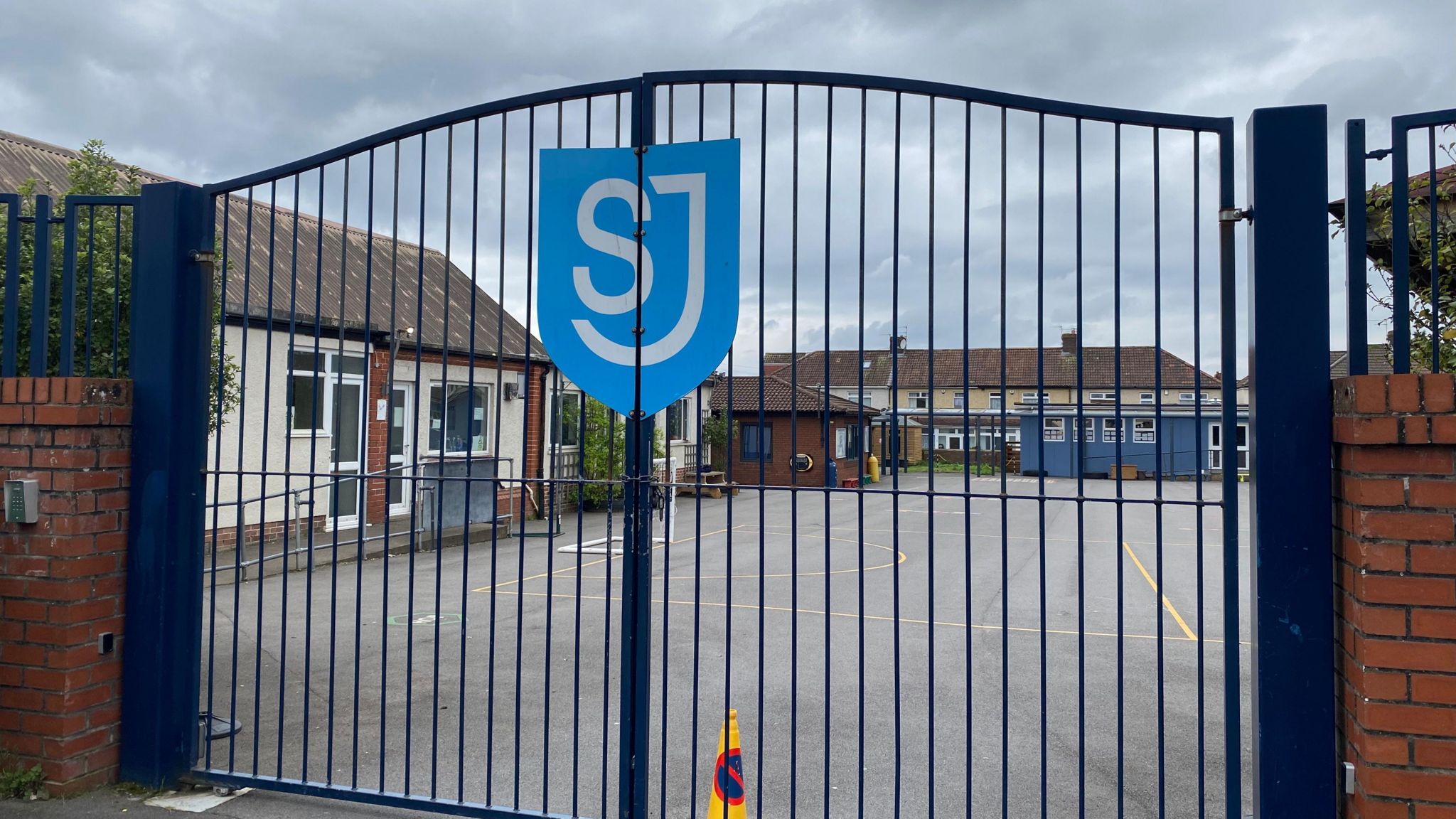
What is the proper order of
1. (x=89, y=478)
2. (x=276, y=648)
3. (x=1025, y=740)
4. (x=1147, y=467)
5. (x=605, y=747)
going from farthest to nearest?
(x=1147, y=467), (x=276, y=648), (x=1025, y=740), (x=89, y=478), (x=605, y=747)

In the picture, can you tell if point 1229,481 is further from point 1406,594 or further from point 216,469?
point 216,469

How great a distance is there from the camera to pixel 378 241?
670 inches

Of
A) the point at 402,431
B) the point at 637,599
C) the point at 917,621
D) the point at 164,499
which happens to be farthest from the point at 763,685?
the point at 402,431

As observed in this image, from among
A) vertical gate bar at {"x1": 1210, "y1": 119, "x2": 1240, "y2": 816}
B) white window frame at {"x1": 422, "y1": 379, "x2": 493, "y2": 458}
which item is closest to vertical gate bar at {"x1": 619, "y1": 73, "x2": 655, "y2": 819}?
vertical gate bar at {"x1": 1210, "y1": 119, "x2": 1240, "y2": 816}

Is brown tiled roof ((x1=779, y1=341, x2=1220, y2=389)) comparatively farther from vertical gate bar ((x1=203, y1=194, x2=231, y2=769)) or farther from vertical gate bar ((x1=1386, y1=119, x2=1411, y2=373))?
vertical gate bar ((x1=1386, y1=119, x2=1411, y2=373))

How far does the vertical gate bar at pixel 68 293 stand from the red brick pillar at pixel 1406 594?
15.9 ft

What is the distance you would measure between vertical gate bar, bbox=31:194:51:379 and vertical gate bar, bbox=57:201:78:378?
68 millimetres

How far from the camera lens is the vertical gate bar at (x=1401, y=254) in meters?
2.72

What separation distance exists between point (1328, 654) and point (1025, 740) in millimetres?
2781

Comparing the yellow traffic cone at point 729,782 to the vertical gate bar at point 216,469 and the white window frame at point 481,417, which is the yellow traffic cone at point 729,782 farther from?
the white window frame at point 481,417

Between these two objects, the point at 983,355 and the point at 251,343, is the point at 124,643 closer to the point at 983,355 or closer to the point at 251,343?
the point at 251,343

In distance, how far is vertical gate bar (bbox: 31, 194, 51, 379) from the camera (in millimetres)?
4113

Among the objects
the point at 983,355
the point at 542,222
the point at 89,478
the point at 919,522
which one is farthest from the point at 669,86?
the point at 983,355

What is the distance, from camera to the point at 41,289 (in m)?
4.20
